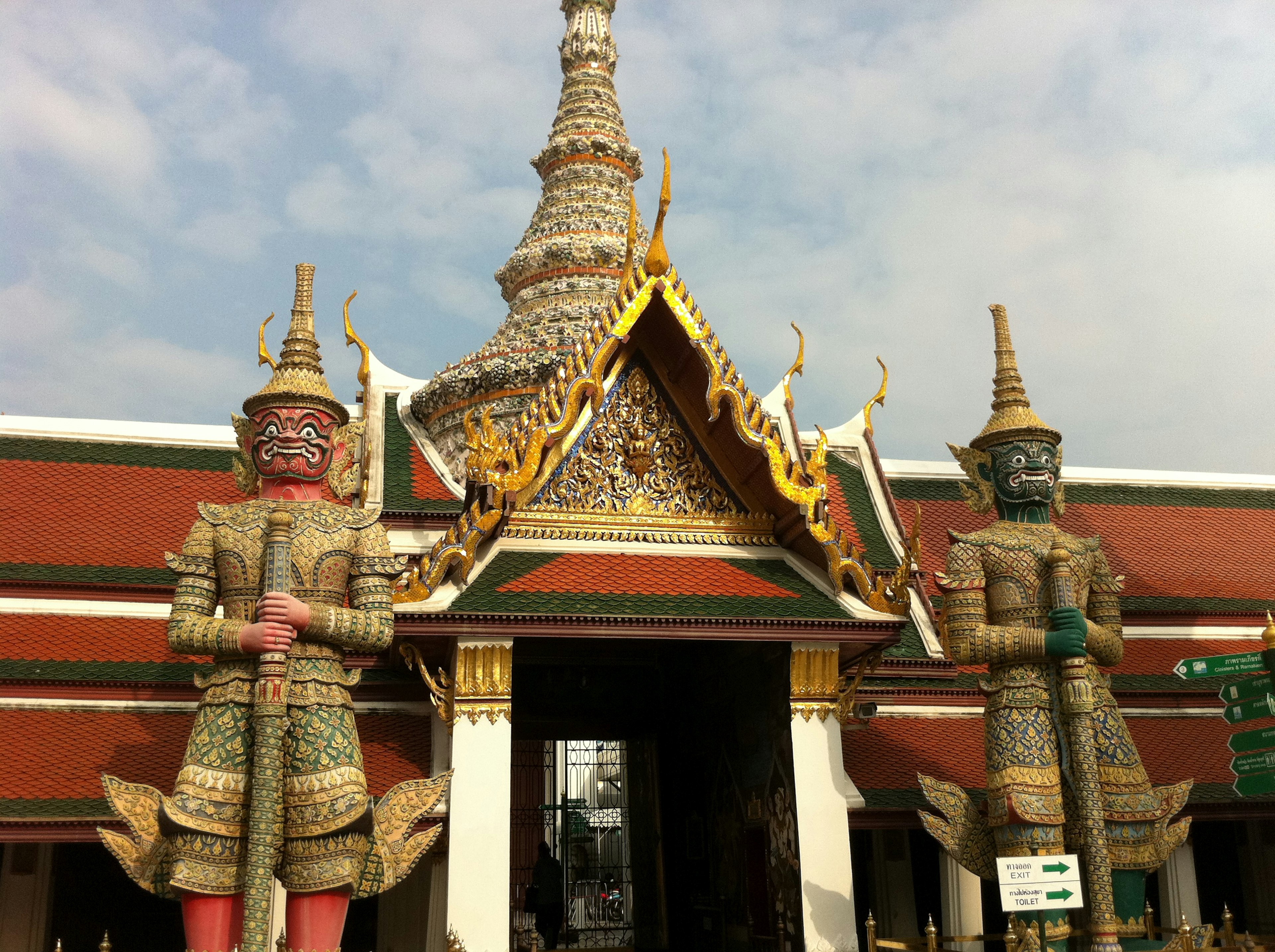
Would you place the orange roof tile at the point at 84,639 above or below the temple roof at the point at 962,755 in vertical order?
above

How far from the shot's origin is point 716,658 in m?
9.95

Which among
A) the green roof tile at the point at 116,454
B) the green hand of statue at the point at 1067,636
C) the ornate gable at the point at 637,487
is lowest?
the green hand of statue at the point at 1067,636

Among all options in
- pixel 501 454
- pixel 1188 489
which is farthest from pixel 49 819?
pixel 1188 489

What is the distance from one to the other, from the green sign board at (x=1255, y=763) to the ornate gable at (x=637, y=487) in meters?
3.36

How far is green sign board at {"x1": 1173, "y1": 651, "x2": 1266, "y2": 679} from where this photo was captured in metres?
7.77

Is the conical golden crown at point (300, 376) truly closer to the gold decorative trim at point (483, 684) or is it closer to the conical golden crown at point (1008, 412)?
the gold decorative trim at point (483, 684)

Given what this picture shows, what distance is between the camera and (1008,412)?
8.41m

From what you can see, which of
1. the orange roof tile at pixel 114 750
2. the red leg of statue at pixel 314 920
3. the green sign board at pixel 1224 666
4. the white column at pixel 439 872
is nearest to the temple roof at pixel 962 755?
the green sign board at pixel 1224 666

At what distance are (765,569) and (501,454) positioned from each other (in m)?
2.09

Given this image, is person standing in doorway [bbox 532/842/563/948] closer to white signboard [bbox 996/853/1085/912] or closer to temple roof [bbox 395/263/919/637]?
temple roof [bbox 395/263/919/637]

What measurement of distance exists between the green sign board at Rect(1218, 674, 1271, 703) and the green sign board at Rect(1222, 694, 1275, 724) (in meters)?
0.03

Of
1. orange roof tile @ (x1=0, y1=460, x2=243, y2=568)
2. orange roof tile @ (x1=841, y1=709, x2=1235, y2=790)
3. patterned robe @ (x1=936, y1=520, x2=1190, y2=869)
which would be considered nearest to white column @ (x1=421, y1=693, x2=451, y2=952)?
orange roof tile @ (x1=841, y1=709, x2=1235, y2=790)

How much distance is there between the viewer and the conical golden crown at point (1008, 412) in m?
8.28

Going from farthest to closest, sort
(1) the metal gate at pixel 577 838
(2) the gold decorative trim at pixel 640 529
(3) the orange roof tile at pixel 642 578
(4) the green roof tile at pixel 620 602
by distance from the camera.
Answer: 1. (1) the metal gate at pixel 577 838
2. (2) the gold decorative trim at pixel 640 529
3. (3) the orange roof tile at pixel 642 578
4. (4) the green roof tile at pixel 620 602
